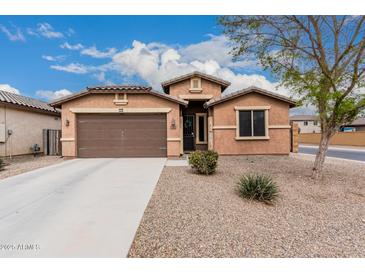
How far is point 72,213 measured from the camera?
414 centimetres

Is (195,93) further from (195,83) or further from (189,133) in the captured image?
(189,133)

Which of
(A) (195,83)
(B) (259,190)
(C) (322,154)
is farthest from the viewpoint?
(A) (195,83)

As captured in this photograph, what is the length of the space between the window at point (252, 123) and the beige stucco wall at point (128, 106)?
3.83 m

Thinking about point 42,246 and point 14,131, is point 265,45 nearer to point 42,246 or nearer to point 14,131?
point 42,246

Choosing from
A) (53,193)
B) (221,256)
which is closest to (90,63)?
(53,193)

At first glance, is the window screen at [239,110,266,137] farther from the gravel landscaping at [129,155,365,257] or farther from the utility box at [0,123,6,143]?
the utility box at [0,123,6,143]

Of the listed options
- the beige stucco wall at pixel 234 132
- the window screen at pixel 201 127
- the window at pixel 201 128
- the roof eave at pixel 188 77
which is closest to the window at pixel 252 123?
the beige stucco wall at pixel 234 132

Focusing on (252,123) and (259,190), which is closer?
(259,190)

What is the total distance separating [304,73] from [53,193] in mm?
8737

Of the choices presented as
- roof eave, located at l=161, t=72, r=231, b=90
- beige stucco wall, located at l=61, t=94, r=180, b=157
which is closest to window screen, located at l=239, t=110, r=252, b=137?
beige stucco wall, located at l=61, t=94, r=180, b=157

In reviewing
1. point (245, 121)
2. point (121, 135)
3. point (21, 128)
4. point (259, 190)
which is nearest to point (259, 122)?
point (245, 121)

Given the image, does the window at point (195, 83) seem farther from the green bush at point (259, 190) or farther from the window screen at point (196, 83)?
the green bush at point (259, 190)

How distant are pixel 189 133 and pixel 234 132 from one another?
3.64 m
